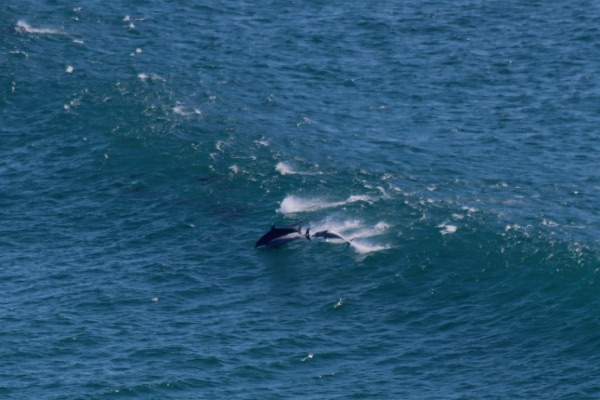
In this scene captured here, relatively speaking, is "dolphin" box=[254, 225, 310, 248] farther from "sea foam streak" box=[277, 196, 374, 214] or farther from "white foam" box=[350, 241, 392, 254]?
"sea foam streak" box=[277, 196, 374, 214]

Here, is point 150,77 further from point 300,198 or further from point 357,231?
point 357,231

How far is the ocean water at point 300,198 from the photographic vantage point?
260 feet

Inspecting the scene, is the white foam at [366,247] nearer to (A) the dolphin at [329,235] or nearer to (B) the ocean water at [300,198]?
(B) the ocean water at [300,198]

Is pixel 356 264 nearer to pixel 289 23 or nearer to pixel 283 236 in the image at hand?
pixel 283 236

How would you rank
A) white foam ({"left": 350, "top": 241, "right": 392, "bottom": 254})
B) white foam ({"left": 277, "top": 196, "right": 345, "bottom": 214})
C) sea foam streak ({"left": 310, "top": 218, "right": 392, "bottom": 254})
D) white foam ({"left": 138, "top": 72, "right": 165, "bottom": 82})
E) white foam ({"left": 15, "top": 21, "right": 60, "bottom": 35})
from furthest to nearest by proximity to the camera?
white foam ({"left": 15, "top": 21, "right": 60, "bottom": 35}) → white foam ({"left": 138, "top": 72, "right": 165, "bottom": 82}) → white foam ({"left": 277, "top": 196, "right": 345, "bottom": 214}) → sea foam streak ({"left": 310, "top": 218, "right": 392, "bottom": 254}) → white foam ({"left": 350, "top": 241, "right": 392, "bottom": 254})

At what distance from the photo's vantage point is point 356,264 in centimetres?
9125

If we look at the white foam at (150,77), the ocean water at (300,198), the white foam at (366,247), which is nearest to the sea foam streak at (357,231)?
the white foam at (366,247)

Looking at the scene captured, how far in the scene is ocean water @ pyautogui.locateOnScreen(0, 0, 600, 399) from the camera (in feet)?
260

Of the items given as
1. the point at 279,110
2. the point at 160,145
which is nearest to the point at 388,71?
the point at 279,110

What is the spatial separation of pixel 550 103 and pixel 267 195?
32.1 metres

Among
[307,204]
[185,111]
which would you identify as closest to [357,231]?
[307,204]

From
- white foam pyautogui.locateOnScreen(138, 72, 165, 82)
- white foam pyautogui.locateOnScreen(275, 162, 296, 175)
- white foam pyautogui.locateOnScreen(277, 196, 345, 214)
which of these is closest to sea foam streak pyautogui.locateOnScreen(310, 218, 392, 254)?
white foam pyautogui.locateOnScreen(277, 196, 345, 214)

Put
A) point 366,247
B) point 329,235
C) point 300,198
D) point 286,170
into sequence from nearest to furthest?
1. point 329,235
2. point 366,247
3. point 300,198
4. point 286,170

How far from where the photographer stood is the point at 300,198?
330ft
